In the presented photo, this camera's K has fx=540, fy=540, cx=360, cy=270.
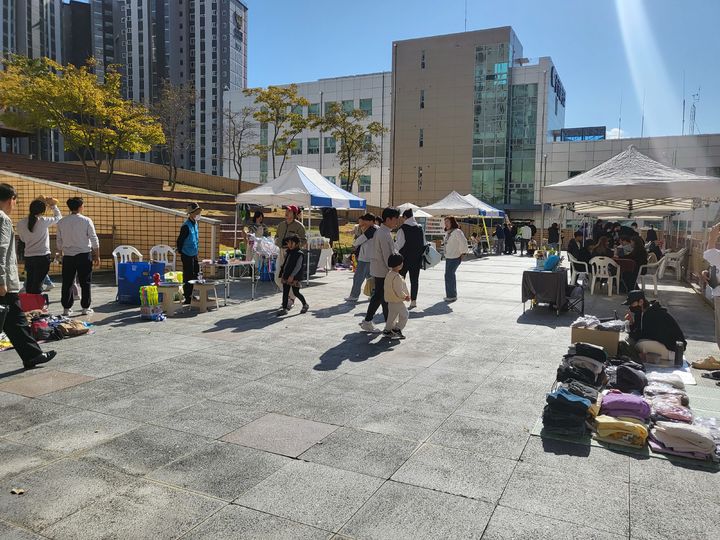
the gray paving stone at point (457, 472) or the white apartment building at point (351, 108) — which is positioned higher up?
the white apartment building at point (351, 108)

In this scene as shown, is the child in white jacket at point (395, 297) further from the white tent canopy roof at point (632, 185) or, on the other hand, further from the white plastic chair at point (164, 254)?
the white plastic chair at point (164, 254)

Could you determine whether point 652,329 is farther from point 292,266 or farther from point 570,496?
point 292,266

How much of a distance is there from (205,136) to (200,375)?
382ft

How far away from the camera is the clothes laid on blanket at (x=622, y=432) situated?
394 centimetres

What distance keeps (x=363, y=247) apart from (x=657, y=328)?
557 cm

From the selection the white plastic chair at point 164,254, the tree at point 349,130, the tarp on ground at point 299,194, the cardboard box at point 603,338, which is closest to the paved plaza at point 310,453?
the cardboard box at point 603,338

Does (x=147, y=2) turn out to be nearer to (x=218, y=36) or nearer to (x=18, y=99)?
(x=218, y=36)

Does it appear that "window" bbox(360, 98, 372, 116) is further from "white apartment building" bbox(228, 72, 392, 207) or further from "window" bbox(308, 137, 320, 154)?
"window" bbox(308, 137, 320, 154)

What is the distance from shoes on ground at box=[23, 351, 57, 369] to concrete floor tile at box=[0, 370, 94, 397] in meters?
0.12

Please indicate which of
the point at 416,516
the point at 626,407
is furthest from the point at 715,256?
the point at 416,516

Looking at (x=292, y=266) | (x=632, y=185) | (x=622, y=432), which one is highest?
(x=632, y=185)

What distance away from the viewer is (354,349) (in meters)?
6.87

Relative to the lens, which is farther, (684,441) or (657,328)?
(657,328)

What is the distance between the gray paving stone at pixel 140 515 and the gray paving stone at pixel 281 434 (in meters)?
0.77
